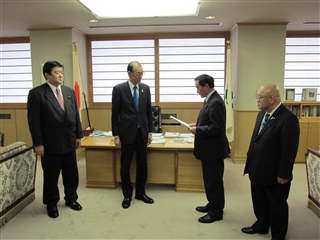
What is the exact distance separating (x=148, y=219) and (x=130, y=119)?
1.03 m

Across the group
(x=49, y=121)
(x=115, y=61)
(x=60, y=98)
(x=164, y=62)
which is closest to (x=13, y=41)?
(x=115, y=61)

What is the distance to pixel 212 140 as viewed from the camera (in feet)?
7.57

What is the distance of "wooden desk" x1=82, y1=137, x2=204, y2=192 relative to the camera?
315 cm

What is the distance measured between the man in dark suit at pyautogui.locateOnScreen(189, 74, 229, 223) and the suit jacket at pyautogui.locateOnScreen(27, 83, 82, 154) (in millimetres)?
1245

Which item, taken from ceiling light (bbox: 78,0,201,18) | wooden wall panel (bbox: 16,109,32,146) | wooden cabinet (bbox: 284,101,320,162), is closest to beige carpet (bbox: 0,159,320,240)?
wooden cabinet (bbox: 284,101,320,162)

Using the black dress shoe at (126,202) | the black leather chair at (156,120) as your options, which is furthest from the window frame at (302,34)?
the black dress shoe at (126,202)

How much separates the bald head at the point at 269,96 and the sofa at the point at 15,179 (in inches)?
92.0

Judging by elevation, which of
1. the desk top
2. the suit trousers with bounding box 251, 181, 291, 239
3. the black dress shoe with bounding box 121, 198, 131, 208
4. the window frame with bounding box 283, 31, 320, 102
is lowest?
the black dress shoe with bounding box 121, 198, 131, 208

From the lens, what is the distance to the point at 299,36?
4898 mm

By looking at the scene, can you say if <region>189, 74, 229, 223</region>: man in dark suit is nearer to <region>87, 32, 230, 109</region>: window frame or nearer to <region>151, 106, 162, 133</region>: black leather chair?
<region>151, 106, 162, 133</region>: black leather chair

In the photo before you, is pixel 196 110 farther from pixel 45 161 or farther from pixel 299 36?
pixel 45 161

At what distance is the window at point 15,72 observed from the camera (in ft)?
17.5

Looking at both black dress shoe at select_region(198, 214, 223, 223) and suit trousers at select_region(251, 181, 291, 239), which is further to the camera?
black dress shoe at select_region(198, 214, 223, 223)

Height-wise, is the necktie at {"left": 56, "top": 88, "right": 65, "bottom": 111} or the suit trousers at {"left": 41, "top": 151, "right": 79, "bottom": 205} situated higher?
the necktie at {"left": 56, "top": 88, "right": 65, "bottom": 111}
